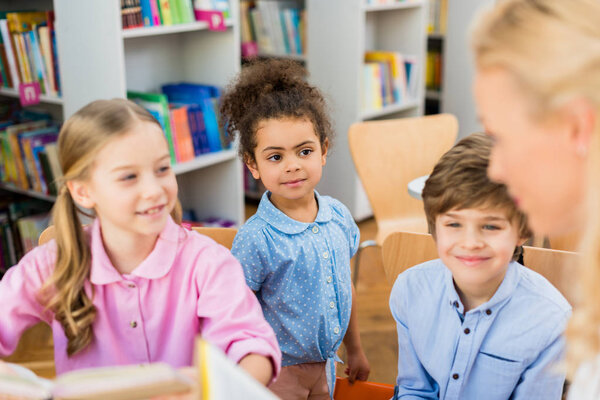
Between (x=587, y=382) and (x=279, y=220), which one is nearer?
(x=587, y=382)

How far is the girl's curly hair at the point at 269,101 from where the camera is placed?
1.68 m

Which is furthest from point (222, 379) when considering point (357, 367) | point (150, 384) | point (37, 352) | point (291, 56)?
point (291, 56)

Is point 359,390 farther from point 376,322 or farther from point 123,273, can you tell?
point 376,322

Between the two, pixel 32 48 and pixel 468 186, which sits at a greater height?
pixel 32 48

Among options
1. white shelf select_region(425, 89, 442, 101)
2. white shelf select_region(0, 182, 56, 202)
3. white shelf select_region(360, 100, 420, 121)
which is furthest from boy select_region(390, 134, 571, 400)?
white shelf select_region(425, 89, 442, 101)

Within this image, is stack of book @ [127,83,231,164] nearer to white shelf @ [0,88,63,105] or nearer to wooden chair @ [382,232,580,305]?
white shelf @ [0,88,63,105]

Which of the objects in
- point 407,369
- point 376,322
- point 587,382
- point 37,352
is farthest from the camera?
point 376,322

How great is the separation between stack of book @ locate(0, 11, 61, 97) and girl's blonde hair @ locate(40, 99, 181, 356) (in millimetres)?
2032

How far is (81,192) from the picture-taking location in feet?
3.93

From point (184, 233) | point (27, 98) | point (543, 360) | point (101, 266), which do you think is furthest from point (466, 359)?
point (27, 98)

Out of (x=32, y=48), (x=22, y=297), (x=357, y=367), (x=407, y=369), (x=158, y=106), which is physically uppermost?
(x=32, y=48)

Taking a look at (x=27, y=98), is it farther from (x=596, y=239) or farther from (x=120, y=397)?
(x=596, y=239)

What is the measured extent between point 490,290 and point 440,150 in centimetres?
185

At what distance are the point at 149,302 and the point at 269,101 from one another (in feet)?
2.22
